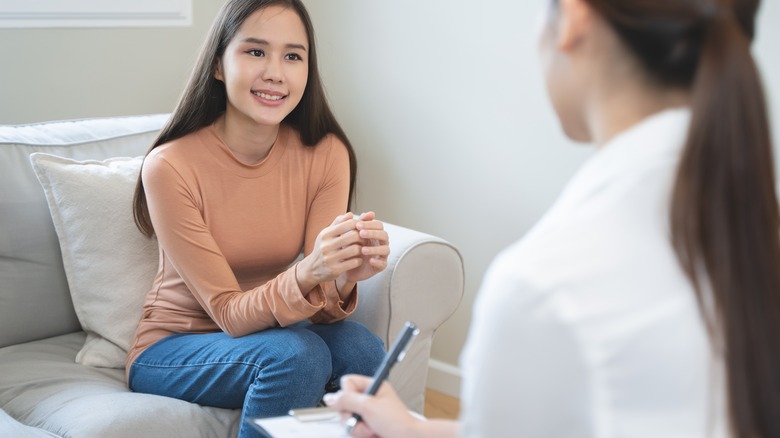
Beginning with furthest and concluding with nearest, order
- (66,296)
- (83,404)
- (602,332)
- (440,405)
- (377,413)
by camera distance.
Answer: (440,405)
(66,296)
(83,404)
(377,413)
(602,332)

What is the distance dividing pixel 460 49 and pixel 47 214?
4.12ft

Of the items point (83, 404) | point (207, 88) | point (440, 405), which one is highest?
point (207, 88)

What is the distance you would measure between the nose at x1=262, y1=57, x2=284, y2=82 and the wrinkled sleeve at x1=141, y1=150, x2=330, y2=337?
0.26 meters

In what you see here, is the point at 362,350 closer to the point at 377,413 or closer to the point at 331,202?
the point at 331,202

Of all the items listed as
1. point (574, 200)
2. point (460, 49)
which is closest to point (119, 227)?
point (460, 49)

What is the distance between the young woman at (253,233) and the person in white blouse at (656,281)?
0.98 meters

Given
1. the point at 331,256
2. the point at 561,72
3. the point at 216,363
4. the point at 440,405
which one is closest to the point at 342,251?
the point at 331,256

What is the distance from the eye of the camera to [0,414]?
1567 mm

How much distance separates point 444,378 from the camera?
9.43 feet

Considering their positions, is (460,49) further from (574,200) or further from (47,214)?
(574,200)

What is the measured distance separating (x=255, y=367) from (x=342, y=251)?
0.87ft

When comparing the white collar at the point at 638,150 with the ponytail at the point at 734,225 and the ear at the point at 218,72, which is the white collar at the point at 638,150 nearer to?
the ponytail at the point at 734,225

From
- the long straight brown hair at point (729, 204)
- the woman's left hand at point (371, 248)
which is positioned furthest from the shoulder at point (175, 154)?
the long straight brown hair at point (729, 204)

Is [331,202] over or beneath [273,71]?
beneath
